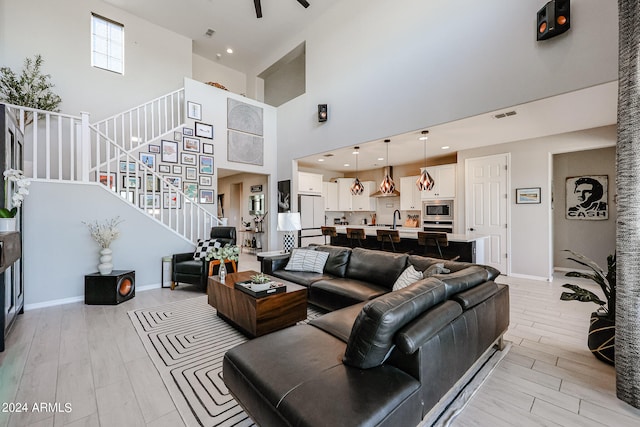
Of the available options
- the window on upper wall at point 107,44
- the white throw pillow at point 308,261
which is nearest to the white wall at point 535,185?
the white throw pillow at point 308,261

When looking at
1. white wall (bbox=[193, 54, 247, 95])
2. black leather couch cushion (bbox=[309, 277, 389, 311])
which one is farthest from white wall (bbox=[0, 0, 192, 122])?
black leather couch cushion (bbox=[309, 277, 389, 311])

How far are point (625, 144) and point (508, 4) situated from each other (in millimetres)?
2721

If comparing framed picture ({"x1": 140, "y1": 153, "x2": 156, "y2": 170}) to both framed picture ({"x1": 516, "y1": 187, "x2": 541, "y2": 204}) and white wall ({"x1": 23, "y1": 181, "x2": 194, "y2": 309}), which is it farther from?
framed picture ({"x1": 516, "y1": 187, "x2": 541, "y2": 204})

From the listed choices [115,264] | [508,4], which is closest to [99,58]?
[115,264]

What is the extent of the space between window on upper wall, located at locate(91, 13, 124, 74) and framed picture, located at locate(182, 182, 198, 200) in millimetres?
3104

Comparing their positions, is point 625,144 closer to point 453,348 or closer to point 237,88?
point 453,348

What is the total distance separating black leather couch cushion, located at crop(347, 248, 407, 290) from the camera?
3084 mm

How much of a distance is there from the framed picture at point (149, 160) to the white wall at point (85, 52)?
5.60 feet

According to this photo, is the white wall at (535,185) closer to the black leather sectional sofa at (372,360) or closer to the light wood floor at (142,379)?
the light wood floor at (142,379)

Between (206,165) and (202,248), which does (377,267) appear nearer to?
(202,248)

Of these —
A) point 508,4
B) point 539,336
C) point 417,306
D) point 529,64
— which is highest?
point 508,4

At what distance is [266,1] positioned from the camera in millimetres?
5574

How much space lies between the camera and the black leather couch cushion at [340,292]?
2779 mm

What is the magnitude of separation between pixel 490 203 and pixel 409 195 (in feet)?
7.18
